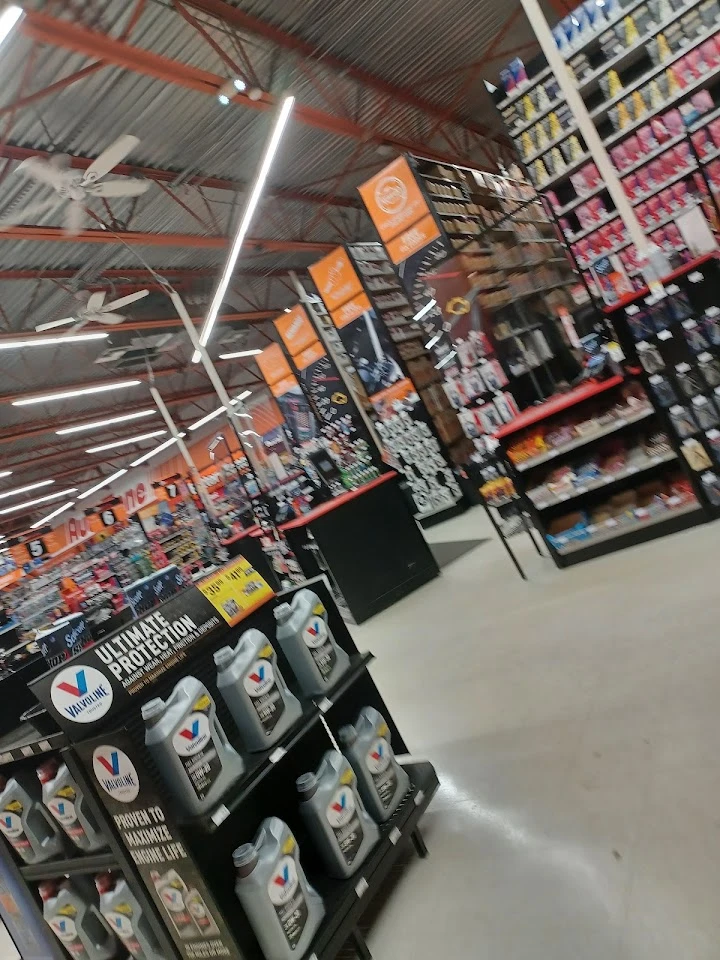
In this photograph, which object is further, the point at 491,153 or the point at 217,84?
the point at 491,153

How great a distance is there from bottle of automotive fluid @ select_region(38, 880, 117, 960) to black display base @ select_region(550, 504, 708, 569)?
3.65 metres

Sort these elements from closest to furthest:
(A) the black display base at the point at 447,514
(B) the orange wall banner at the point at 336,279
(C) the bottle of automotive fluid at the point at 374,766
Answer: (C) the bottle of automotive fluid at the point at 374,766 < (A) the black display base at the point at 447,514 < (B) the orange wall banner at the point at 336,279

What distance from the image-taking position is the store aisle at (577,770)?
80.4 inches

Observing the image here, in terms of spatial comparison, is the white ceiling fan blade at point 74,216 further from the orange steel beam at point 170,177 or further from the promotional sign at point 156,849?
the promotional sign at point 156,849

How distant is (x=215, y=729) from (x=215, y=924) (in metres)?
0.56

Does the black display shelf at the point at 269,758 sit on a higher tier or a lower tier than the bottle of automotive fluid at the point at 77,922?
higher

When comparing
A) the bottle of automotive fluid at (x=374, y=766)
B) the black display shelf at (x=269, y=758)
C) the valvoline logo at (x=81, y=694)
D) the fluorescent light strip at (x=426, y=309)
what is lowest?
the bottle of automotive fluid at (x=374, y=766)

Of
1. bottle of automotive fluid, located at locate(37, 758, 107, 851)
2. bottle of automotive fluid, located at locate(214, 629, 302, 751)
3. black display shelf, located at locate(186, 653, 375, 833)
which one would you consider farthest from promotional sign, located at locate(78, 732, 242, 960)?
bottle of automotive fluid, located at locate(214, 629, 302, 751)

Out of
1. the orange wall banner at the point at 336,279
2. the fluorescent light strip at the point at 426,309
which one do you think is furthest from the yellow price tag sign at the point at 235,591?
the orange wall banner at the point at 336,279

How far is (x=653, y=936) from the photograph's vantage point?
74.1 inches

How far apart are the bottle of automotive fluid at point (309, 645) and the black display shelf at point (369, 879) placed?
0.57 meters

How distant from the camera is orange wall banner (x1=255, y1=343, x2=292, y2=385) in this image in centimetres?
1270

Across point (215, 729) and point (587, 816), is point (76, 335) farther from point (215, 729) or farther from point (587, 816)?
point (587, 816)

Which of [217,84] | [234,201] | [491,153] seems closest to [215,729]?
[217,84]
